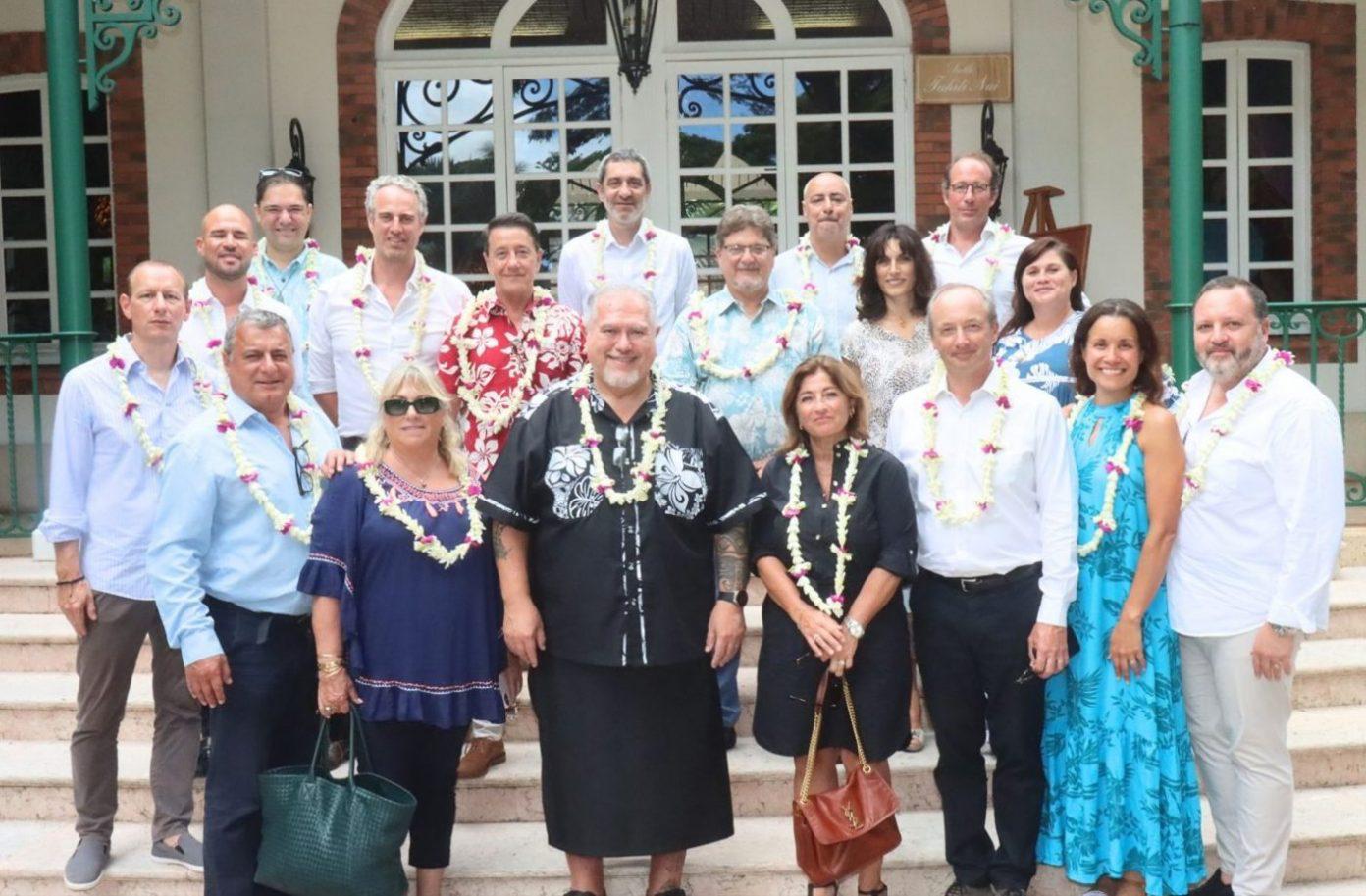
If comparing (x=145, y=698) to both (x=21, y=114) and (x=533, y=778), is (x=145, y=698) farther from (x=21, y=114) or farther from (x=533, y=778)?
(x=21, y=114)

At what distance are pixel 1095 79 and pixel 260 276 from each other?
19.7 feet

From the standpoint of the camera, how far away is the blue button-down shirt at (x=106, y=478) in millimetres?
4488

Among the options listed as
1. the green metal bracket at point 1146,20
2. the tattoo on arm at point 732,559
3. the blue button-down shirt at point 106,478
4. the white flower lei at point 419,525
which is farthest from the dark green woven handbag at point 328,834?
the green metal bracket at point 1146,20

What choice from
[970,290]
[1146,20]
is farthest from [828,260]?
[1146,20]

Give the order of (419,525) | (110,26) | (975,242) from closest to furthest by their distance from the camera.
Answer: (419,525)
(975,242)
(110,26)

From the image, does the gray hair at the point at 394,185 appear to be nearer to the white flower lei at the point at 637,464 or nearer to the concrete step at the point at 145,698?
the white flower lei at the point at 637,464

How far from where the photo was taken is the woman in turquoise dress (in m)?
4.20

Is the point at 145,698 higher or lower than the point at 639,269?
lower

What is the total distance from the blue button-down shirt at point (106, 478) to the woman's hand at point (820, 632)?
2.01 metres

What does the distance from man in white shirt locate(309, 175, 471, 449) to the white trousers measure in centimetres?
280

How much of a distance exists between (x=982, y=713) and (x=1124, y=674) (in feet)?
1.40

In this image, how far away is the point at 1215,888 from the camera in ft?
14.4

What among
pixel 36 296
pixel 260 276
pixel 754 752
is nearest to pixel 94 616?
pixel 260 276

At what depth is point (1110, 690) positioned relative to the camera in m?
4.24
